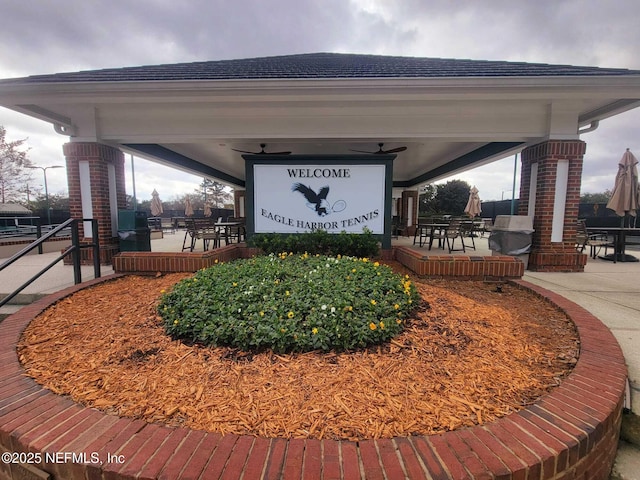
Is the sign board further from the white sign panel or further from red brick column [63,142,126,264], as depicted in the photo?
red brick column [63,142,126,264]

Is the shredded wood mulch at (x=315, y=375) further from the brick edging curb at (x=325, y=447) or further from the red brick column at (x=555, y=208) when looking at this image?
the red brick column at (x=555, y=208)

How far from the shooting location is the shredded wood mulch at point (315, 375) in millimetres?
1438

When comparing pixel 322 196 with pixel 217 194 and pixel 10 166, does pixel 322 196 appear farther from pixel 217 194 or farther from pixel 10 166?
pixel 217 194

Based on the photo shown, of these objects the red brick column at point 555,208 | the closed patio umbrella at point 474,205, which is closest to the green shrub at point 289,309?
the red brick column at point 555,208

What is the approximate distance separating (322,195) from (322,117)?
1.50m

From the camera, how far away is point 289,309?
2.29 metres

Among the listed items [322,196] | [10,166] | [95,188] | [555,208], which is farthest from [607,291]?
[10,166]

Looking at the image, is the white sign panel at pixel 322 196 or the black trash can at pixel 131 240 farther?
the black trash can at pixel 131 240

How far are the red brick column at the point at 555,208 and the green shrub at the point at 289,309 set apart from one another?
4.00 meters

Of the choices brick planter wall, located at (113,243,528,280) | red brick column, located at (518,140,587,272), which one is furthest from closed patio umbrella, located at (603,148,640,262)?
brick planter wall, located at (113,243,528,280)

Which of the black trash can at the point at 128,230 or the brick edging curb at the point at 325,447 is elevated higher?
the black trash can at the point at 128,230

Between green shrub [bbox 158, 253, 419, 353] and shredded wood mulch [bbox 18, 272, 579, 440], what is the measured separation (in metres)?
0.11

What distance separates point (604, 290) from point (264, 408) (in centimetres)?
496

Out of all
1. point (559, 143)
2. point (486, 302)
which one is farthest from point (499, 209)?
point (486, 302)
